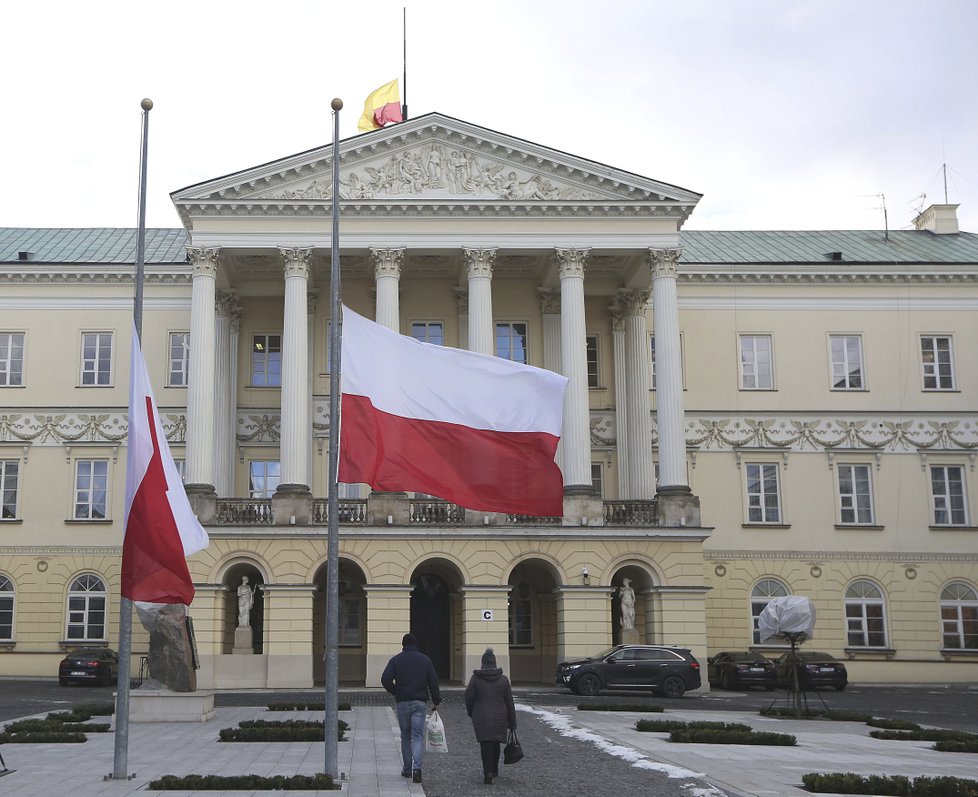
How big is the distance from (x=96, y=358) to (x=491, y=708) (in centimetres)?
3872

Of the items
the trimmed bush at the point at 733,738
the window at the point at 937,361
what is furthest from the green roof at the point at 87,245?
the trimmed bush at the point at 733,738

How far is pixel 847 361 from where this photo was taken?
5216 cm

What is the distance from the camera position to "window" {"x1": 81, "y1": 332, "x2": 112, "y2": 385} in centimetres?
5100

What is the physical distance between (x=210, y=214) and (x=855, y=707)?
2885cm

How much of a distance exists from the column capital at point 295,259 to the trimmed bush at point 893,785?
32944 millimetres

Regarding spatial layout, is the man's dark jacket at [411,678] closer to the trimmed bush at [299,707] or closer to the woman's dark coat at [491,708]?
the woman's dark coat at [491,708]

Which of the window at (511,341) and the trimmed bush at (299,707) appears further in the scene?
the window at (511,341)

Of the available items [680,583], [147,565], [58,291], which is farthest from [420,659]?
[58,291]

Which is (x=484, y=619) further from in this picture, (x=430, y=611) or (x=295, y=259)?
(x=295, y=259)

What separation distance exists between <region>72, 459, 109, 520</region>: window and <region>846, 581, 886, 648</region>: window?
103 feet

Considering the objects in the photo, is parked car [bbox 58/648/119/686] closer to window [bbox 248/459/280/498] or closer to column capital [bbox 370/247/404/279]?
window [bbox 248/459/280/498]

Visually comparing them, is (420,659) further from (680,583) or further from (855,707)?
(680,583)

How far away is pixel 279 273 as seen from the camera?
162 ft

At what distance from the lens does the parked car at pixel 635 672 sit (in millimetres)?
38406
